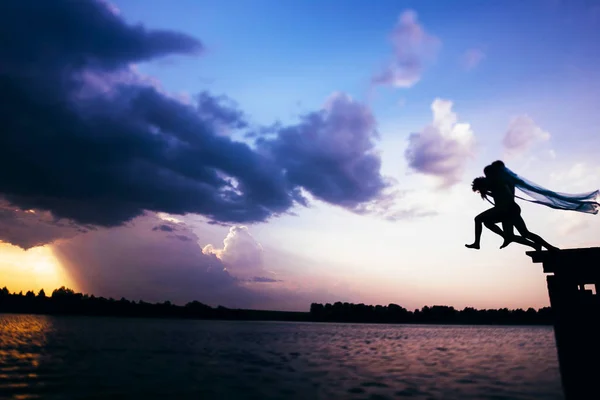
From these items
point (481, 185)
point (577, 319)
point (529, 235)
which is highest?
point (481, 185)

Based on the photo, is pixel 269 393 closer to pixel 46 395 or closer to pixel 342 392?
pixel 342 392

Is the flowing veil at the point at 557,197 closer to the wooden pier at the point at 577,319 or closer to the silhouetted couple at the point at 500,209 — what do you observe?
the silhouetted couple at the point at 500,209

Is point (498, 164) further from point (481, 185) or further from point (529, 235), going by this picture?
point (529, 235)

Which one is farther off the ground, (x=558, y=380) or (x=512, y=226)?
(x=512, y=226)

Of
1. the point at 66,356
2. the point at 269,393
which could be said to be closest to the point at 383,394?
the point at 269,393

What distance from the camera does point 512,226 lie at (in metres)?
11.3

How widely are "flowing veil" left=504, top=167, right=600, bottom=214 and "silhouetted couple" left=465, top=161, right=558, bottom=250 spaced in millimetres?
359

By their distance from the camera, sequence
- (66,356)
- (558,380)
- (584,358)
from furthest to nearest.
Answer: (66,356), (558,380), (584,358)

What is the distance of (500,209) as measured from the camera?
11.4 meters

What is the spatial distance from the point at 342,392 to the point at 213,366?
10.0 metres

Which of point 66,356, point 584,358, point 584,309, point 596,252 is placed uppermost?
point 596,252

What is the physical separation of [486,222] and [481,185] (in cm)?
127

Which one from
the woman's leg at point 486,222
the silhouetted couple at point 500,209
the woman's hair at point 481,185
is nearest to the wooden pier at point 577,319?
the silhouetted couple at point 500,209

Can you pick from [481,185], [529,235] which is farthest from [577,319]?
[481,185]
